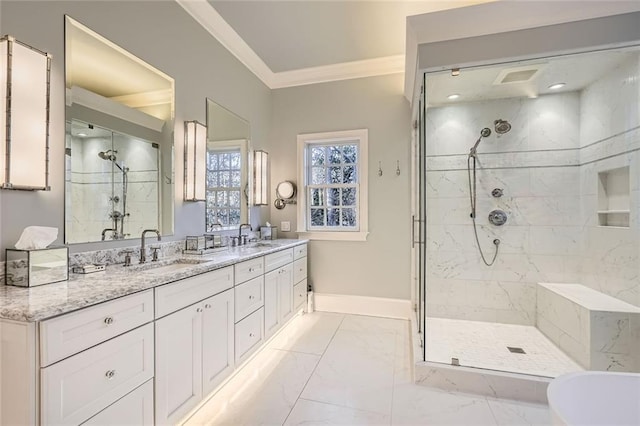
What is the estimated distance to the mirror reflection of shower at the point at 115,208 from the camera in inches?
71.7

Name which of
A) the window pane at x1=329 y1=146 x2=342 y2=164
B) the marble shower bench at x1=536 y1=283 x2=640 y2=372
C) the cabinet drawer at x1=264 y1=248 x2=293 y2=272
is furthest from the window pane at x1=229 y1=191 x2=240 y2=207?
the marble shower bench at x1=536 y1=283 x2=640 y2=372

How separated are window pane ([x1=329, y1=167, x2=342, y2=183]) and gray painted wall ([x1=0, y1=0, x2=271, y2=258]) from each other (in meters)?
0.93

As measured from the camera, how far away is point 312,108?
3.77 metres

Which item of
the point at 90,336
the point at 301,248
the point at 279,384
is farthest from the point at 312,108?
the point at 90,336

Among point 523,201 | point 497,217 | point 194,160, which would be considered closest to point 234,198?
point 194,160

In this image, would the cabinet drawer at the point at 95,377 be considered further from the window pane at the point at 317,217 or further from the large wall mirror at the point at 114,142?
the window pane at the point at 317,217

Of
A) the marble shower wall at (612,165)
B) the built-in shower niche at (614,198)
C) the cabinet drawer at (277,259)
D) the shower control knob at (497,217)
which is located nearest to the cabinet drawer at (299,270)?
the cabinet drawer at (277,259)

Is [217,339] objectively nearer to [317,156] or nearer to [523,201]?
[317,156]

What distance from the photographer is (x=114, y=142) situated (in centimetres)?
187

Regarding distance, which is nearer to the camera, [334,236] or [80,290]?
[80,290]

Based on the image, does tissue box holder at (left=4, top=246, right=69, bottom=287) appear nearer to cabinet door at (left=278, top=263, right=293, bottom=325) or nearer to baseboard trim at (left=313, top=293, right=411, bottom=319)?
cabinet door at (left=278, top=263, right=293, bottom=325)

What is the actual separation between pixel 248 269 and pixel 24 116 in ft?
4.98

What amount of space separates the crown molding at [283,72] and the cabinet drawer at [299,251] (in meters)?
2.07

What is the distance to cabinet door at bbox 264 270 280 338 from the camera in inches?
102
